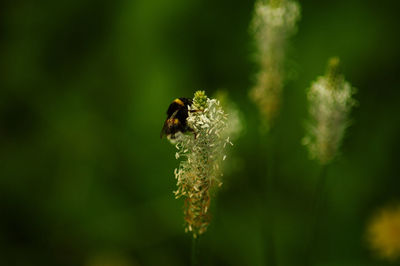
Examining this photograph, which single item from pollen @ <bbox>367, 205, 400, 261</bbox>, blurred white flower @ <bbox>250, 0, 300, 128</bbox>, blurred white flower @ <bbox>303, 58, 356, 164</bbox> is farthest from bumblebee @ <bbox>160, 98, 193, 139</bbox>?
pollen @ <bbox>367, 205, 400, 261</bbox>

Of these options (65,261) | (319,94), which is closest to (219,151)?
(319,94)

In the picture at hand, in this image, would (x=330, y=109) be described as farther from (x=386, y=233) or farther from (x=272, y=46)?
(x=386, y=233)

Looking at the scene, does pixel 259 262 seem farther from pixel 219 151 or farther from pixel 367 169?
pixel 219 151

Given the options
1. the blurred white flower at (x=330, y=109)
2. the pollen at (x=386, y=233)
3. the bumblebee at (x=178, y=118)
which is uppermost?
the pollen at (x=386, y=233)

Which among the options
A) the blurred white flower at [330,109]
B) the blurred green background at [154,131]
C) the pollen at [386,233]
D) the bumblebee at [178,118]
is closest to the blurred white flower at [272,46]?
the blurred white flower at [330,109]

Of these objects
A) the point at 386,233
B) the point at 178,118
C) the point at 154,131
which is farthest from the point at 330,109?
the point at 154,131

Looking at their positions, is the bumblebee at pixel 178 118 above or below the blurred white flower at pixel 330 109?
below

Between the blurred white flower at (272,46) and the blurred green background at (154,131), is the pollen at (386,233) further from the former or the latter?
the blurred white flower at (272,46)
